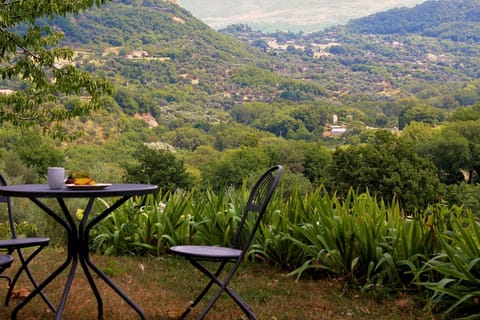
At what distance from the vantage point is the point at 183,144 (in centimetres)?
7494

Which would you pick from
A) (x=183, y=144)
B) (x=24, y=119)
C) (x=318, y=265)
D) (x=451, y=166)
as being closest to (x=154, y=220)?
(x=318, y=265)

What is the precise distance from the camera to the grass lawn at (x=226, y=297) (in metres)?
2.96

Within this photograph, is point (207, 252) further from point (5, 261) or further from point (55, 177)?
point (5, 261)

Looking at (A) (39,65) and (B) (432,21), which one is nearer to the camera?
(A) (39,65)

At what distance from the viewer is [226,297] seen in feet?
10.8

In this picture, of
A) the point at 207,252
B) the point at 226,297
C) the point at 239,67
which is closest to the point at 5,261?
the point at 207,252

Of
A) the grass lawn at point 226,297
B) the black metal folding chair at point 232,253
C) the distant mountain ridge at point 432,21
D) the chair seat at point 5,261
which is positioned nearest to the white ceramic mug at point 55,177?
the chair seat at point 5,261

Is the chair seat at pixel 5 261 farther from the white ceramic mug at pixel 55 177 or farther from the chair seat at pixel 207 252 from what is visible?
the chair seat at pixel 207 252

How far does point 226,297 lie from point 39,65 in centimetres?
835

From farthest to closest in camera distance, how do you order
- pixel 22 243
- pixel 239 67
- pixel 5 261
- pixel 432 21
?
pixel 432 21 < pixel 239 67 < pixel 22 243 < pixel 5 261

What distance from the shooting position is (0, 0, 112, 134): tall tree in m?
7.98

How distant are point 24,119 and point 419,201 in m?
31.3

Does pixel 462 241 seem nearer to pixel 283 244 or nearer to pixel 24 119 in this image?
pixel 283 244

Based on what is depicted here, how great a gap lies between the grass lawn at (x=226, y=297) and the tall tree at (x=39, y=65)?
5023 mm
